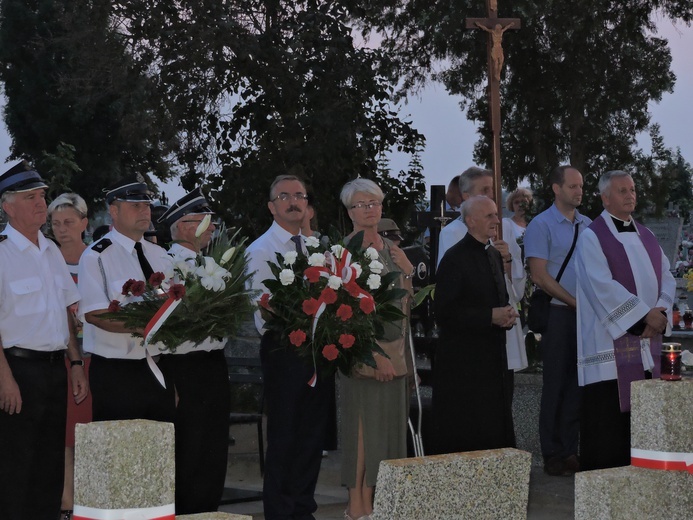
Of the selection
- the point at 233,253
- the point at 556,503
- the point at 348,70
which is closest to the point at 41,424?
the point at 233,253

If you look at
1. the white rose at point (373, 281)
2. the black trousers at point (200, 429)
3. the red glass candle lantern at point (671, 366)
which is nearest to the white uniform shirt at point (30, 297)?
the black trousers at point (200, 429)

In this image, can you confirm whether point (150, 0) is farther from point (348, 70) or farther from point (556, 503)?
point (556, 503)

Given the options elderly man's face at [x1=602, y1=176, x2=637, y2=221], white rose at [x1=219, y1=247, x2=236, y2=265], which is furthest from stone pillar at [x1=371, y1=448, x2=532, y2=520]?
elderly man's face at [x1=602, y1=176, x2=637, y2=221]

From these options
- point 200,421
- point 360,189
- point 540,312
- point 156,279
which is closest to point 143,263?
point 156,279

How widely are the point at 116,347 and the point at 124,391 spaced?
0.24 m

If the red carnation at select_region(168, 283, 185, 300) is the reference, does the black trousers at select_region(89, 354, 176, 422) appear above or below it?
below

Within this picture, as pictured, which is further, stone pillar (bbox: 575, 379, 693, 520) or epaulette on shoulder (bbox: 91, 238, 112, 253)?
epaulette on shoulder (bbox: 91, 238, 112, 253)

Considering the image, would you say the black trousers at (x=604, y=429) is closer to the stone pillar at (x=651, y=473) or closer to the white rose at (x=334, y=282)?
the white rose at (x=334, y=282)

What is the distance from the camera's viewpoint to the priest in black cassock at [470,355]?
6918 mm

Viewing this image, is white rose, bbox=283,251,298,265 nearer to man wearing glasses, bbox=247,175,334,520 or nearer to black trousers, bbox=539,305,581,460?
man wearing glasses, bbox=247,175,334,520

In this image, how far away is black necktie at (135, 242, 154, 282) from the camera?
6340mm

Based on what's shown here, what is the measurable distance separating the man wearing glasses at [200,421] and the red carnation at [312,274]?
0.76 metres

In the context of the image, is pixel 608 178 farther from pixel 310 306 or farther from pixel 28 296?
pixel 28 296

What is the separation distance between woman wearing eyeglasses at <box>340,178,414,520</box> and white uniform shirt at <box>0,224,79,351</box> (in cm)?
174
